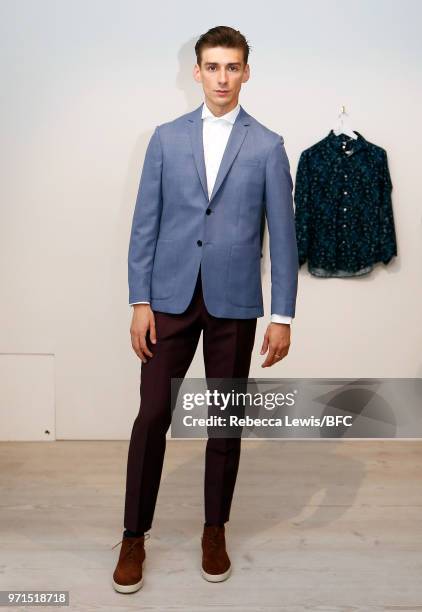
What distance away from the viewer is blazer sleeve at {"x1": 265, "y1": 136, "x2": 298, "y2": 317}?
180 cm

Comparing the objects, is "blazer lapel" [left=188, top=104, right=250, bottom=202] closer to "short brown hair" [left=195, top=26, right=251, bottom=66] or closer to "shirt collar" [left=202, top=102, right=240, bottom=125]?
"shirt collar" [left=202, top=102, right=240, bottom=125]

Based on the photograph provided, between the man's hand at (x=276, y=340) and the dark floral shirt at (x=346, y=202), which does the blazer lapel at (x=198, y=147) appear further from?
the dark floral shirt at (x=346, y=202)

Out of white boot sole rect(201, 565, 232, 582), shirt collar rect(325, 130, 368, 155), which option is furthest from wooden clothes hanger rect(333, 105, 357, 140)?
white boot sole rect(201, 565, 232, 582)

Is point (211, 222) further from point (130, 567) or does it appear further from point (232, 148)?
point (130, 567)

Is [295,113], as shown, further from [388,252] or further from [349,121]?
[388,252]

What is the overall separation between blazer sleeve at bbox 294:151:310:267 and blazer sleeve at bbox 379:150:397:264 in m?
0.33

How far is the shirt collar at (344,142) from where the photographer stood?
2.88 metres

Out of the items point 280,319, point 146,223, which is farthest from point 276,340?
point 146,223

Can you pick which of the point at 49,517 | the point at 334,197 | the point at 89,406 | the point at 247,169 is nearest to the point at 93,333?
the point at 89,406

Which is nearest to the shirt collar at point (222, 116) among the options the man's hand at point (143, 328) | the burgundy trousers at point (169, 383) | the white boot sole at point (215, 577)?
the burgundy trousers at point (169, 383)

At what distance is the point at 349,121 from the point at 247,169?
4.27 feet

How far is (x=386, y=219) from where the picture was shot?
289cm

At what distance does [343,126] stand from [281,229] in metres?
1.27

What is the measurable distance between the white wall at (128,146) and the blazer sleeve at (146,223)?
113 centimetres
